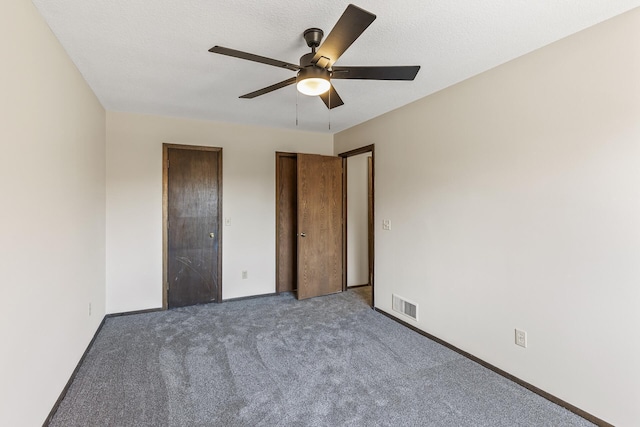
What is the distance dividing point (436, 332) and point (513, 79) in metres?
2.31

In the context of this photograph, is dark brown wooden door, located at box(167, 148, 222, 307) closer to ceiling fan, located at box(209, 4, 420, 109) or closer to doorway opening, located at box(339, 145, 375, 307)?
doorway opening, located at box(339, 145, 375, 307)

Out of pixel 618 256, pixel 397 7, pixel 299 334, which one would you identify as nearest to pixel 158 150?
pixel 299 334

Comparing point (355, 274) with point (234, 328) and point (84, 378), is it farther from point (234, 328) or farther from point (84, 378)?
point (84, 378)

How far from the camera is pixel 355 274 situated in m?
4.88

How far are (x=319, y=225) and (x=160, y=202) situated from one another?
2.09 m

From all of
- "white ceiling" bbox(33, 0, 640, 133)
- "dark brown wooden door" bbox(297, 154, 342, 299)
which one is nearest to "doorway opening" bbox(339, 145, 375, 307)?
"dark brown wooden door" bbox(297, 154, 342, 299)

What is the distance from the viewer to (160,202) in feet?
12.5

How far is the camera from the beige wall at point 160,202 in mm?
3619

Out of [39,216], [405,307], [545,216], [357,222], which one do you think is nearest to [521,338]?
[545,216]

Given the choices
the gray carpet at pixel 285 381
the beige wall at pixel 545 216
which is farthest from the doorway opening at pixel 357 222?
the beige wall at pixel 545 216

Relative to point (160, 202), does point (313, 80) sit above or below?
above

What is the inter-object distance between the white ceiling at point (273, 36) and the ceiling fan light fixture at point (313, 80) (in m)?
0.32

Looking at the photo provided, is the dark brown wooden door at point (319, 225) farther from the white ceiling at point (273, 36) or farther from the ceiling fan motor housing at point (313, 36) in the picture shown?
the ceiling fan motor housing at point (313, 36)

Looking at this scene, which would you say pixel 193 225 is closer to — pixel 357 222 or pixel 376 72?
pixel 357 222
